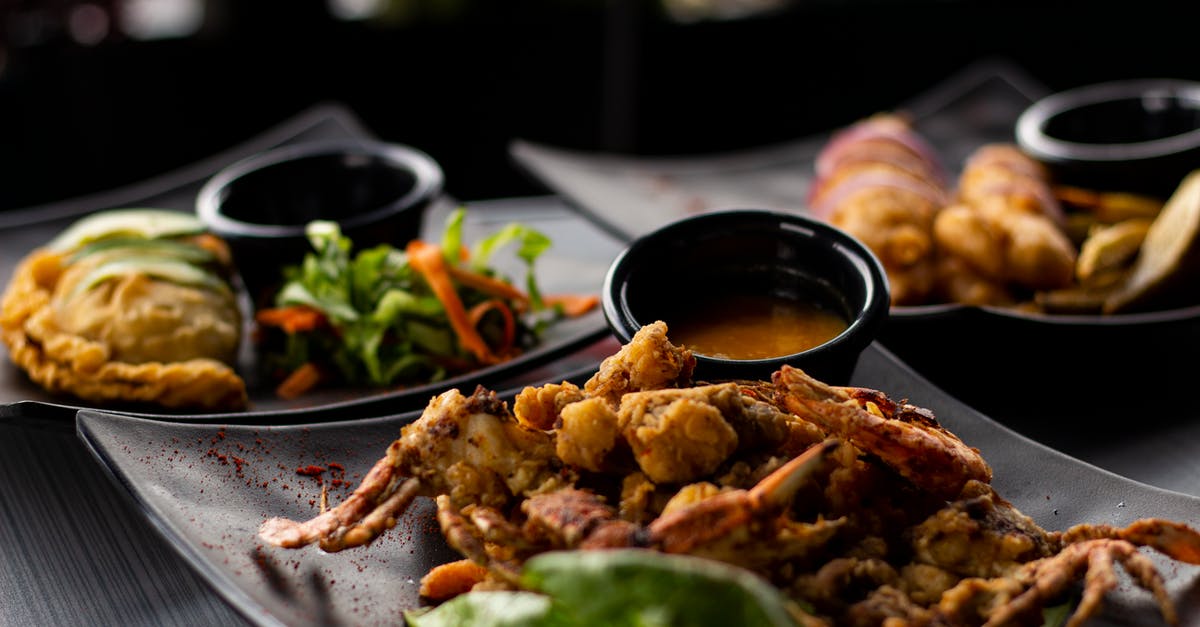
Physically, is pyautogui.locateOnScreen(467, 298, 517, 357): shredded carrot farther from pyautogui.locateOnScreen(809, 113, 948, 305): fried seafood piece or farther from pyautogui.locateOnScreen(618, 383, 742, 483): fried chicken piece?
pyautogui.locateOnScreen(618, 383, 742, 483): fried chicken piece

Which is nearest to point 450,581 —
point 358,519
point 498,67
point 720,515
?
point 358,519

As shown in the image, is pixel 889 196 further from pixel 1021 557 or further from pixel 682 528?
pixel 682 528

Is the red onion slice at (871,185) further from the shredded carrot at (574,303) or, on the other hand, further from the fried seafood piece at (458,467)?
the fried seafood piece at (458,467)

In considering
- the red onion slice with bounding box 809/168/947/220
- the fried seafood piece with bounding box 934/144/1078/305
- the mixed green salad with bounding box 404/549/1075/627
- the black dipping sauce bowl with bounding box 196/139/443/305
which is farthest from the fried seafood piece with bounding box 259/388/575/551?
the red onion slice with bounding box 809/168/947/220

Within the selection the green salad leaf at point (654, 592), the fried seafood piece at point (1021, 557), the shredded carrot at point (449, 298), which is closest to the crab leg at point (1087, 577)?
the fried seafood piece at point (1021, 557)

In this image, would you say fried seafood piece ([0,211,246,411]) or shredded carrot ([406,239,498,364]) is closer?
fried seafood piece ([0,211,246,411])
